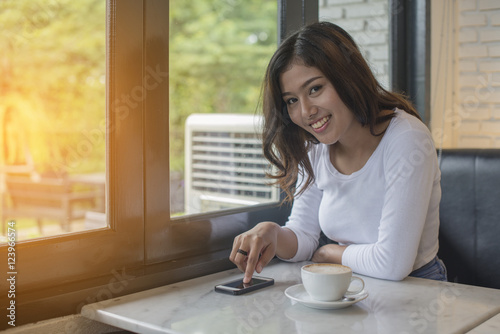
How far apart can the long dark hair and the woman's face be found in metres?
0.02

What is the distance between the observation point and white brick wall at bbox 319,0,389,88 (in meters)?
2.43

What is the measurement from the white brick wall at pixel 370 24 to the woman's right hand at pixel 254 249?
3.95ft

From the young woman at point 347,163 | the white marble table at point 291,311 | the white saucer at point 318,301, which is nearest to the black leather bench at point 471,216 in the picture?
the young woman at point 347,163

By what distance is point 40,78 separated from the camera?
2.30 m

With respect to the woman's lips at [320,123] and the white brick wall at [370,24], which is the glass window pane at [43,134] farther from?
the white brick wall at [370,24]

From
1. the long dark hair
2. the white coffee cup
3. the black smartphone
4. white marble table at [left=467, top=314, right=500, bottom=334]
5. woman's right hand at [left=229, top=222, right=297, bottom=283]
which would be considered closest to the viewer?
white marble table at [left=467, top=314, right=500, bottom=334]

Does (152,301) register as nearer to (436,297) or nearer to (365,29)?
(436,297)

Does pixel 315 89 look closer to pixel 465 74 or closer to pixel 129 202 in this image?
pixel 129 202

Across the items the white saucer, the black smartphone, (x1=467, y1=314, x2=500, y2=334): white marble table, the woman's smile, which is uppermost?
the woman's smile

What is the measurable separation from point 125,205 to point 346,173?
653mm

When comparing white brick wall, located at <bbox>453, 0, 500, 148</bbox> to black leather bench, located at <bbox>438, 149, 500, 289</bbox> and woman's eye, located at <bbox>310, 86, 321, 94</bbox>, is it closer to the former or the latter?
black leather bench, located at <bbox>438, 149, 500, 289</bbox>

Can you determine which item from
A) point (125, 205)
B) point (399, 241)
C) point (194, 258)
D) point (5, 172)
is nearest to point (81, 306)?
point (125, 205)

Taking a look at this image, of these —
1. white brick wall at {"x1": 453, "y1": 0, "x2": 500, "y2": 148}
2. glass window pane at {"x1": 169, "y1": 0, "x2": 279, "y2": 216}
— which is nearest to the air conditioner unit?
glass window pane at {"x1": 169, "y1": 0, "x2": 279, "y2": 216}

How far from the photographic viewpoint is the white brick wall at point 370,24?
7.97 ft
